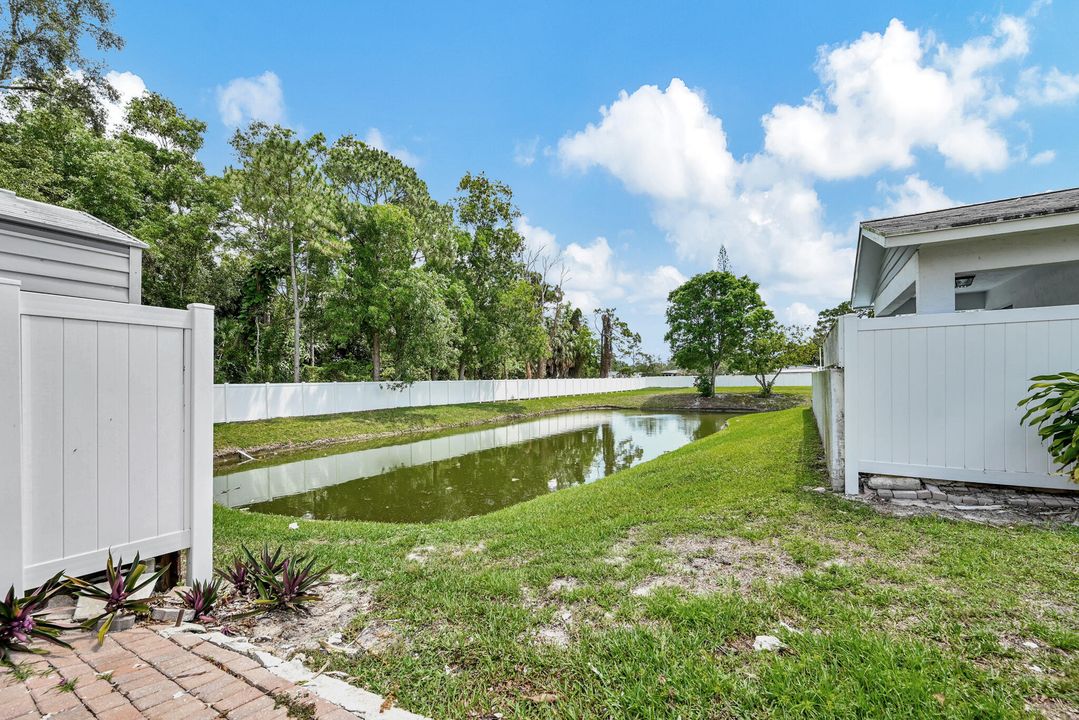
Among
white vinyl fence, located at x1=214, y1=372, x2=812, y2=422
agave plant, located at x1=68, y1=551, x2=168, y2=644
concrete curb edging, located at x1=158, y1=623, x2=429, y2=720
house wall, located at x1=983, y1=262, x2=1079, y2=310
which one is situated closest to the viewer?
concrete curb edging, located at x1=158, y1=623, x2=429, y2=720

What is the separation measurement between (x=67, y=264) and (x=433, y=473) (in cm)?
693

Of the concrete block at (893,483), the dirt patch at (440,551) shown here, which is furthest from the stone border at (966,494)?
the dirt patch at (440,551)

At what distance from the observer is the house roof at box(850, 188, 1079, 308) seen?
4.07m

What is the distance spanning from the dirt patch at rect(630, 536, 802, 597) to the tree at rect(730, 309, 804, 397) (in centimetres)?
2287

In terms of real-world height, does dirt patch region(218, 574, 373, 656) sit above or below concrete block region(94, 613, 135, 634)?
below

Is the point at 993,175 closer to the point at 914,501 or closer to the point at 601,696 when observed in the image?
the point at 914,501

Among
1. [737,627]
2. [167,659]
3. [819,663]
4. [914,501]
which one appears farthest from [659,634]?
[914,501]

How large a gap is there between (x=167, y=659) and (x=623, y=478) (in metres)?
5.67

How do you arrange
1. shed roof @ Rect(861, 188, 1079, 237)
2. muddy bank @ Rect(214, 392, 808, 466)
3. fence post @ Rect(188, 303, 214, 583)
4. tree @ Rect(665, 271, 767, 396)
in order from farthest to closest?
tree @ Rect(665, 271, 767, 396) → muddy bank @ Rect(214, 392, 808, 466) → shed roof @ Rect(861, 188, 1079, 237) → fence post @ Rect(188, 303, 214, 583)

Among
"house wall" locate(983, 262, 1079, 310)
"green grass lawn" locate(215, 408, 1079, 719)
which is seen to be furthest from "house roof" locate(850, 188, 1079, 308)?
"green grass lawn" locate(215, 408, 1079, 719)

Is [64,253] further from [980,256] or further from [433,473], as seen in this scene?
[980,256]

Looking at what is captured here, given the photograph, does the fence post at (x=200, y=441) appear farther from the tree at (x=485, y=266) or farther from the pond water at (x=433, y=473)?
the tree at (x=485, y=266)

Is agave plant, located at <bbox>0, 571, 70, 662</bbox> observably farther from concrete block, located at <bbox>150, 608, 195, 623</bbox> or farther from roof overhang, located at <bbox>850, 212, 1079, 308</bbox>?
roof overhang, located at <bbox>850, 212, 1079, 308</bbox>

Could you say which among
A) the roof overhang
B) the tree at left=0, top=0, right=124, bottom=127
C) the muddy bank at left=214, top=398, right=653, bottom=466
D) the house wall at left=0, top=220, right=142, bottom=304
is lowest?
the muddy bank at left=214, top=398, right=653, bottom=466
